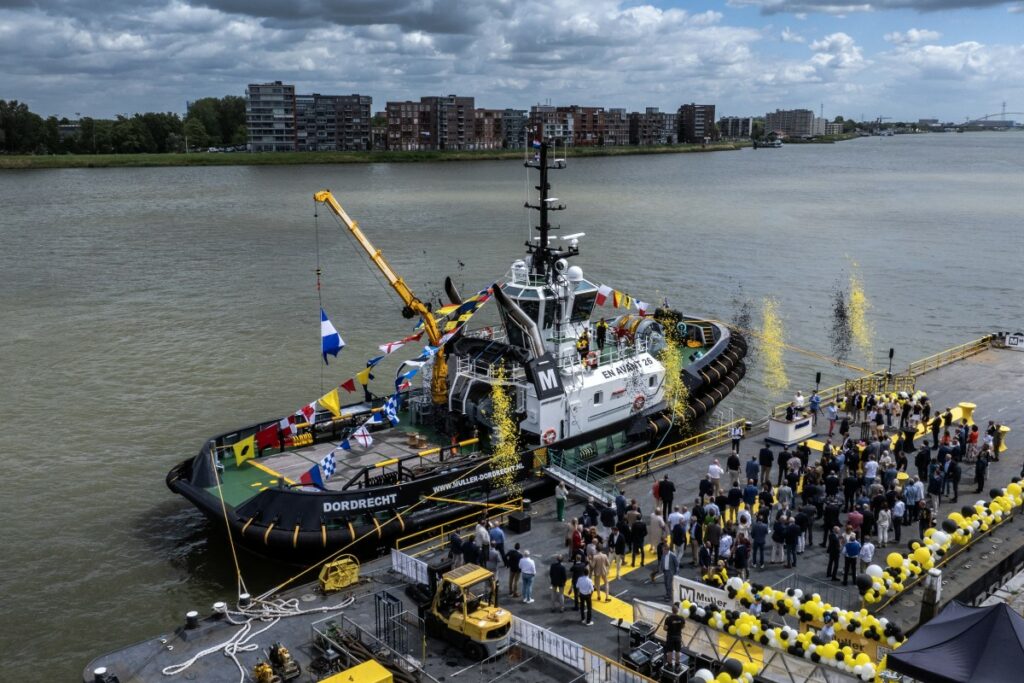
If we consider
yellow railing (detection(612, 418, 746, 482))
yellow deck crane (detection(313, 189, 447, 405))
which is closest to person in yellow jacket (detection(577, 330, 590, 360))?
yellow railing (detection(612, 418, 746, 482))

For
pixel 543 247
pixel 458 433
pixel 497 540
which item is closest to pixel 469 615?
pixel 497 540

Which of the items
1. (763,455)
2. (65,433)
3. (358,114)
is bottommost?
(65,433)

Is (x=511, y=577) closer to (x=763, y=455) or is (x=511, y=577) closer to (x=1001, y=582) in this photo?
(x=763, y=455)

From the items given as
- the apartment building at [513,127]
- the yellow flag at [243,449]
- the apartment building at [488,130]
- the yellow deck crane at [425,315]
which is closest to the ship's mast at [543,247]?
the yellow deck crane at [425,315]

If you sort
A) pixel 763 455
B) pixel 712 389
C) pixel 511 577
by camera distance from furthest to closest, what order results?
pixel 712 389
pixel 763 455
pixel 511 577

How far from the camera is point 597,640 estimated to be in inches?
559

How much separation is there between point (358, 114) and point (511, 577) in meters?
170

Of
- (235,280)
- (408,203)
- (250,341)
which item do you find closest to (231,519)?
(250,341)

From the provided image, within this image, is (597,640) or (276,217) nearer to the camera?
(597,640)

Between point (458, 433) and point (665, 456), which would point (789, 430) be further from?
point (458, 433)

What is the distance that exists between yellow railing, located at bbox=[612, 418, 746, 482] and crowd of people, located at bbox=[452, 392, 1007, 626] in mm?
1158

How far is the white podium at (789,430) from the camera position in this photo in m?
23.2

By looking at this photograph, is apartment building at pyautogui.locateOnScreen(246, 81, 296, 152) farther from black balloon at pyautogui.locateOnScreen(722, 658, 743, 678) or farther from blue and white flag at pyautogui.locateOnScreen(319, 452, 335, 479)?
black balloon at pyautogui.locateOnScreen(722, 658, 743, 678)

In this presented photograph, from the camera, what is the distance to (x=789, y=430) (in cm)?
2311
